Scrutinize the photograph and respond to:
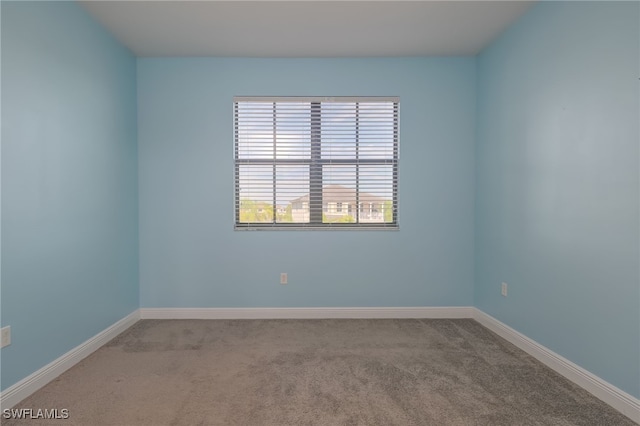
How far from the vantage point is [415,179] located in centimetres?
306

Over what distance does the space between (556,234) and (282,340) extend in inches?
88.9

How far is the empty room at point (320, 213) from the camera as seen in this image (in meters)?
1.70

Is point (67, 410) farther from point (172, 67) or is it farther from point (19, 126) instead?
point (172, 67)

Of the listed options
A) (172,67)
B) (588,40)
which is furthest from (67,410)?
(588,40)

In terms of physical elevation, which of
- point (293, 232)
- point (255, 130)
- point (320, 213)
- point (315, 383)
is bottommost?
point (315, 383)

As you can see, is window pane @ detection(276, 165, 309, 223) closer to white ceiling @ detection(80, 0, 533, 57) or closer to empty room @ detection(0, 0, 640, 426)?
empty room @ detection(0, 0, 640, 426)

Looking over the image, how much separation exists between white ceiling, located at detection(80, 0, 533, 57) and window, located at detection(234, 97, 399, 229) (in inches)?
19.6

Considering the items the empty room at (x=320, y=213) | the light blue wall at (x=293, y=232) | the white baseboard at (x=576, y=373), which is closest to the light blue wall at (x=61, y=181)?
the empty room at (x=320, y=213)

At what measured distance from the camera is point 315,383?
1.92 m

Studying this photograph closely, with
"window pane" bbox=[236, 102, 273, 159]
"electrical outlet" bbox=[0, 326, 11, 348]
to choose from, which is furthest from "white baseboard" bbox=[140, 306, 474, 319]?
"window pane" bbox=[236, 102, 273, 159]

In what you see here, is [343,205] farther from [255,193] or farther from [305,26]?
[305,26]

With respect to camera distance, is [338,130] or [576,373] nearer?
[576,373]

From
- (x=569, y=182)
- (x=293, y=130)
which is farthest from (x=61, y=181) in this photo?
(x=569, y=182)

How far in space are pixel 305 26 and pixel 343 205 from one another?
1657 millimetres
